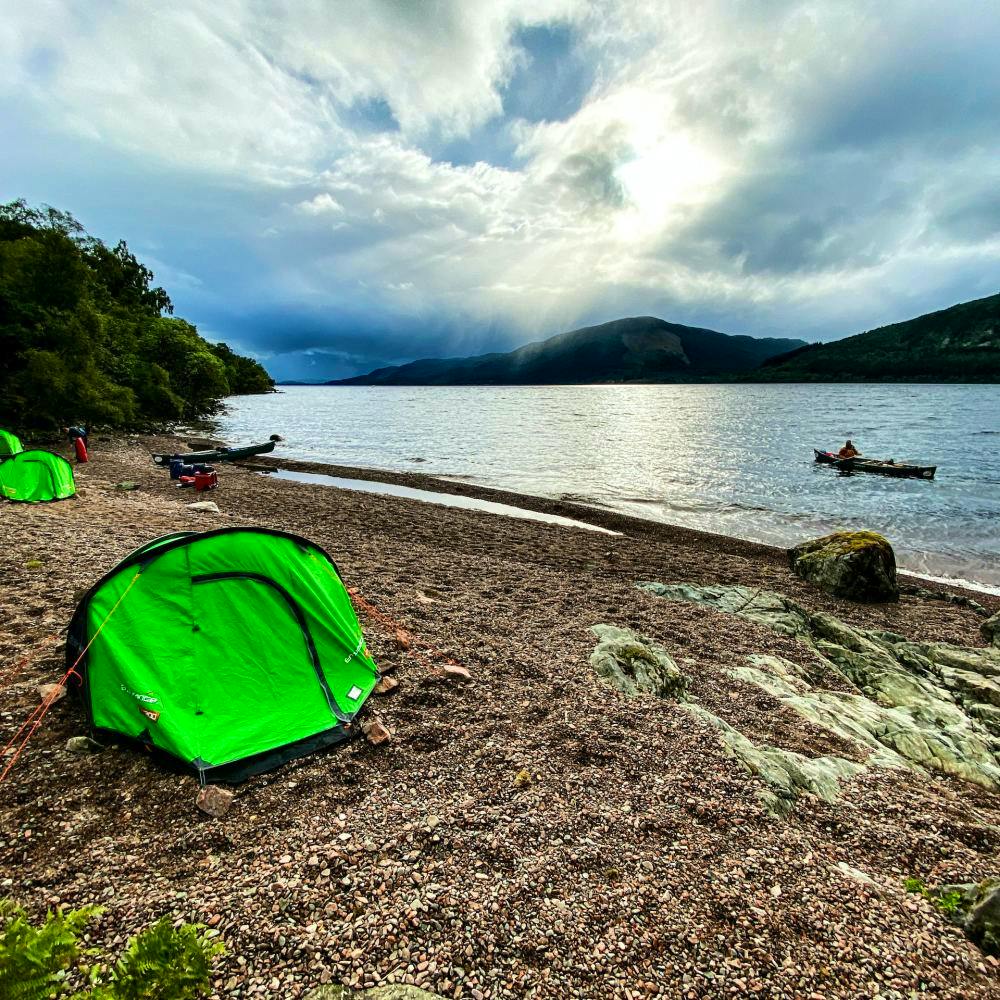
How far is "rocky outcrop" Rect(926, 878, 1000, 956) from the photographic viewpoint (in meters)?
4.17

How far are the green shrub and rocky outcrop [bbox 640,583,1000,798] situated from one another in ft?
19.7

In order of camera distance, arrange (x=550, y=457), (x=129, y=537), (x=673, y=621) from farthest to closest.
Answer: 1. (x=550, y=457)
2. (x=129, y=537)
3. (x=673, y=621)

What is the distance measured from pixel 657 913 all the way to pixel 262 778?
426 cm

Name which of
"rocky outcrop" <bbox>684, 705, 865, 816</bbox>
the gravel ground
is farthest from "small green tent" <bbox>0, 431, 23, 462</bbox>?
"rocky outcrop" <bbox>684, 705, 865, 816</bbox>

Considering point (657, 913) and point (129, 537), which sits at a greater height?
point (129, 537)

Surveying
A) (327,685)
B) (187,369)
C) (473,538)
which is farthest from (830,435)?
(187,369)

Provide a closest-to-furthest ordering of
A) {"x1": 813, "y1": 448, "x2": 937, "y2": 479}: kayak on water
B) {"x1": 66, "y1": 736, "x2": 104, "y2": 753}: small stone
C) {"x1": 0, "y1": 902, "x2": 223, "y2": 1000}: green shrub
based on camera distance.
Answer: {"x1": 0, "y1": 902, "x2": 223, "y2": 1000}: green shrub
{"x1": 66, "y1": 736, "x2": 104, "y2": 753}: small stone
{"x1": 813, "y1": 448, "x2": 937, "y2": 479}: kayak on water

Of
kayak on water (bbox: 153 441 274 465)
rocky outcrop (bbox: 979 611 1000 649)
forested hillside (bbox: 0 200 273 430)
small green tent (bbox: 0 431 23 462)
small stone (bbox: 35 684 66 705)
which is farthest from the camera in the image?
forested hillside (bbox: 0 200 273 430)

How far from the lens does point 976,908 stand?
14.3ft

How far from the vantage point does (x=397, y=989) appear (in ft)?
11.5

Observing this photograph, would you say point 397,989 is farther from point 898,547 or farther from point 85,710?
point 898,547

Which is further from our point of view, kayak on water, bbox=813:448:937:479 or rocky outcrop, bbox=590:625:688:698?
kayak on water, bbox=813:448:937:479

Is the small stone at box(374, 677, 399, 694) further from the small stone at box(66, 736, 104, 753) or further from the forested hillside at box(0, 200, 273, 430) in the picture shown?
the forested hillside at box(0, 200, 273, 430)

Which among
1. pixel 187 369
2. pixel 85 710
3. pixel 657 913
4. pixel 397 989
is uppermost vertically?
pixel 187 369
